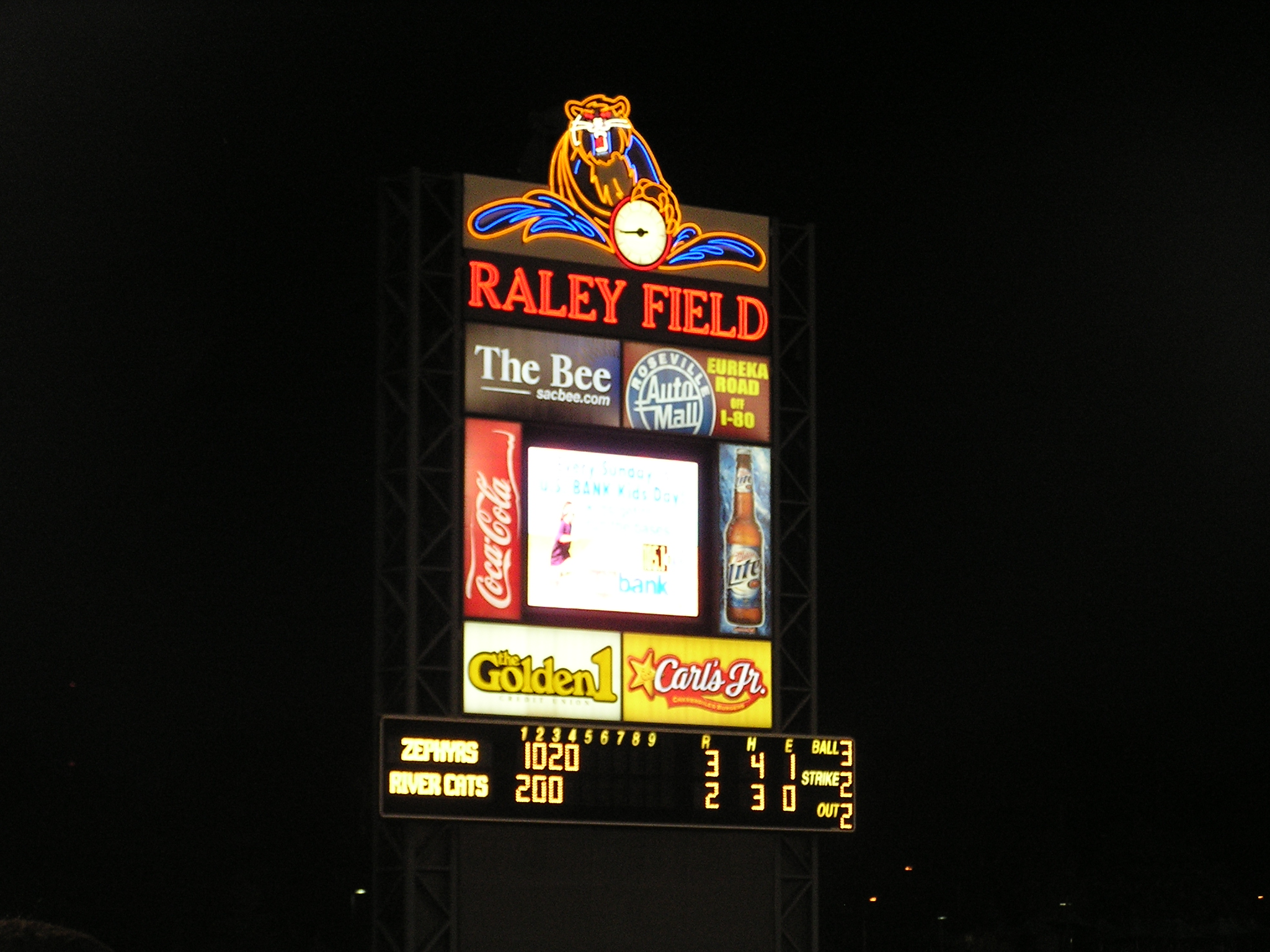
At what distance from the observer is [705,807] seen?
24844 millimetres

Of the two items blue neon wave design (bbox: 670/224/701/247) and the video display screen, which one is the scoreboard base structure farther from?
blue neon wave design (bbox: 670/224/701/247)

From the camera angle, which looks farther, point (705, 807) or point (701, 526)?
point (701, 526)

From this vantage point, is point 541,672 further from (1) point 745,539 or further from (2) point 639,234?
(2) point 639,234

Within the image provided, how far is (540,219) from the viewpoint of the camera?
2669cm

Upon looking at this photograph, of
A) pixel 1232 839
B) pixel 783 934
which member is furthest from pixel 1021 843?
pixel 783 934

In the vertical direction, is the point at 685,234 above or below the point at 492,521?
above

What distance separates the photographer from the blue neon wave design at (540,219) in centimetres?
2631

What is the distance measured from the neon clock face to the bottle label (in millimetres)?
4224

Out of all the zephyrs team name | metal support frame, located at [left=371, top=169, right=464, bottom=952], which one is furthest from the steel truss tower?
the zephyrs team name

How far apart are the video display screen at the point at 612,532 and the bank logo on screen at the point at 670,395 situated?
53cm

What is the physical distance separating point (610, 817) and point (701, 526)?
14.9 ft

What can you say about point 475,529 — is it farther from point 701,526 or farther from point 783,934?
point 783,934

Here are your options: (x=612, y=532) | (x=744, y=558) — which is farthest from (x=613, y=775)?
(x=744, y=558)

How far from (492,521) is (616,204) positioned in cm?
510
